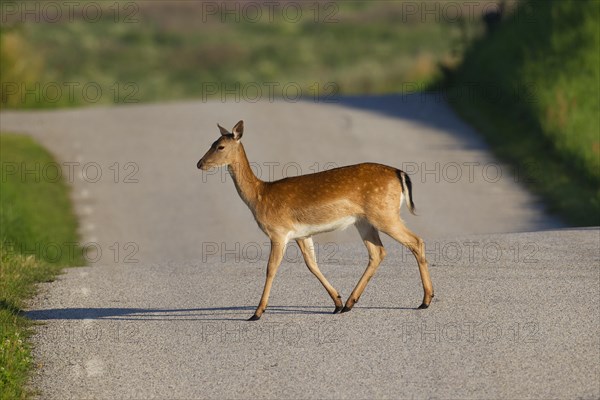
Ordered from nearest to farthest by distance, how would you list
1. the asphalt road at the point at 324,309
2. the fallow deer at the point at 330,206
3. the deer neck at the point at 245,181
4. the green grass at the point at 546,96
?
the asphalt road at the point at 324,309, the fallow deer at the point at 330,206, the deer neck at the point at 245,181, the green grass at the point at 546,96

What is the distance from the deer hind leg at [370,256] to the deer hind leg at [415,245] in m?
0.37

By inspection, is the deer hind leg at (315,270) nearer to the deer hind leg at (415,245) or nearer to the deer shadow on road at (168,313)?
the deer shadow on road at (168,313)

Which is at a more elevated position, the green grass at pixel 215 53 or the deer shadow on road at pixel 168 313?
the deer shadow on road at pixel 168 313

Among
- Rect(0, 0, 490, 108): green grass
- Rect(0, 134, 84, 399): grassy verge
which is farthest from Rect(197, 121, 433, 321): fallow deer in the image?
Rect(0, 0, 490, 108): green grass

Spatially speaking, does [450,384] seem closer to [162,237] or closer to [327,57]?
[162,237]

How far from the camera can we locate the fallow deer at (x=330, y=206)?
12047 millimetres

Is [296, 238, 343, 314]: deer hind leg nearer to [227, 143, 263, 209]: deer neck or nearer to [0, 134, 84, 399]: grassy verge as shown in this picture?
[227, 143, 263, 209]: deer neck

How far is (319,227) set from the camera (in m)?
12.1

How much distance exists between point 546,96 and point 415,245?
14107 millimetres

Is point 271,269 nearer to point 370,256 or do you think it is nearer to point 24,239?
point 370,256

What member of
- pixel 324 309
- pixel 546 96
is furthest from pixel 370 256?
pixel 546 96

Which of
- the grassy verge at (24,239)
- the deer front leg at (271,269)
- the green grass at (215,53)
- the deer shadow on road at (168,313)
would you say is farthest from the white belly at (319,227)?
the green grass at (215,53)

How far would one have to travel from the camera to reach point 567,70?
86.4 feet

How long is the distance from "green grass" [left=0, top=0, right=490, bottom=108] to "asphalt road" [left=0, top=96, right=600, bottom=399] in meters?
12.2
